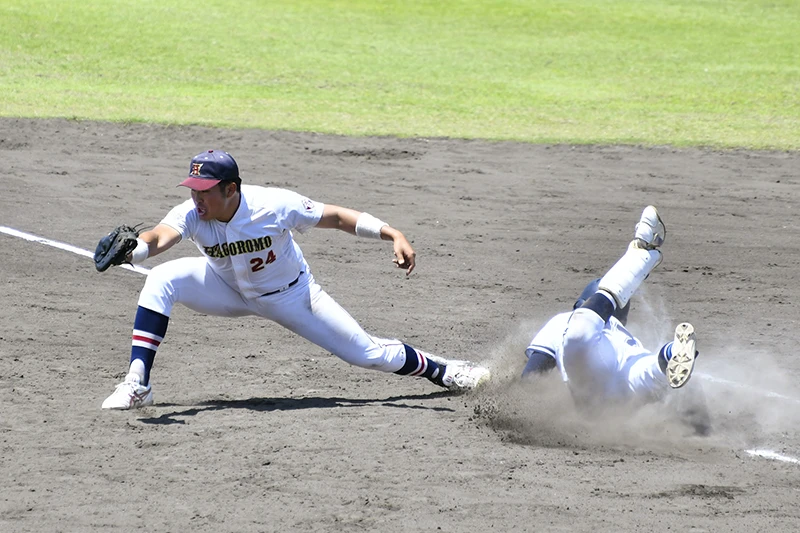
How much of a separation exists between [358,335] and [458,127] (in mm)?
9503

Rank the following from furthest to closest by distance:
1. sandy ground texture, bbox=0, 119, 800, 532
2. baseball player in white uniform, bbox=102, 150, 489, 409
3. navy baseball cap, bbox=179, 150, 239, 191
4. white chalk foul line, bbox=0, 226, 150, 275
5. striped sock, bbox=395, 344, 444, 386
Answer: white chalk foul line, bbox=0, 226, 150, 275 < striped sock, bbox=395, 344, 444, 386 < baseball player in white uniform, bbox=102, 150, 489, 409 < navy baseball cap, bbox=179, 150, 239, 191 < sandy ground texture, bbox=0, 119, 800, 532

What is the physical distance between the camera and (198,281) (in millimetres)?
6188

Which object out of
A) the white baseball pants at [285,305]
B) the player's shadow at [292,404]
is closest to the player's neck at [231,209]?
the white baseball pants at [285,305]

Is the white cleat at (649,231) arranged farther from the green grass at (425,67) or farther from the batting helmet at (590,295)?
the green grass at (425,67)

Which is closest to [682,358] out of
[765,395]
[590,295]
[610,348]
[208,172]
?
[610,348]

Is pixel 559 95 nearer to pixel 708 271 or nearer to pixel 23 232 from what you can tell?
pixel 708 271

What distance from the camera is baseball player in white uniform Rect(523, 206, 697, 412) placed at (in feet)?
18.4

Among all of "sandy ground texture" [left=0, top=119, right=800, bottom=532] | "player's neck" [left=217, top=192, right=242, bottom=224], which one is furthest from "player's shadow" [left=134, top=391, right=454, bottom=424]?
"player's neck" [left=217, top=192, right=242, bottom=224]

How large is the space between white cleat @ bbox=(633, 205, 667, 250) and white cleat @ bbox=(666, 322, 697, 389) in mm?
788

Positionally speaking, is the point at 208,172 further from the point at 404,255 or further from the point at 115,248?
the point at 404,255

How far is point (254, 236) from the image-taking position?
6004 mm

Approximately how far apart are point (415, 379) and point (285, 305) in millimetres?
1184

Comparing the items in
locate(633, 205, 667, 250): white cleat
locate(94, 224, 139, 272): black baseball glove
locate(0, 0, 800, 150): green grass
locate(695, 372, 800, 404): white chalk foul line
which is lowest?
locate(695, 372, 800, 404): white chalk foul line

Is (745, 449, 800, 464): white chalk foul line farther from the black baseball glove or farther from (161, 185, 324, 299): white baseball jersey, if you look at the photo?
the black baseball glove
